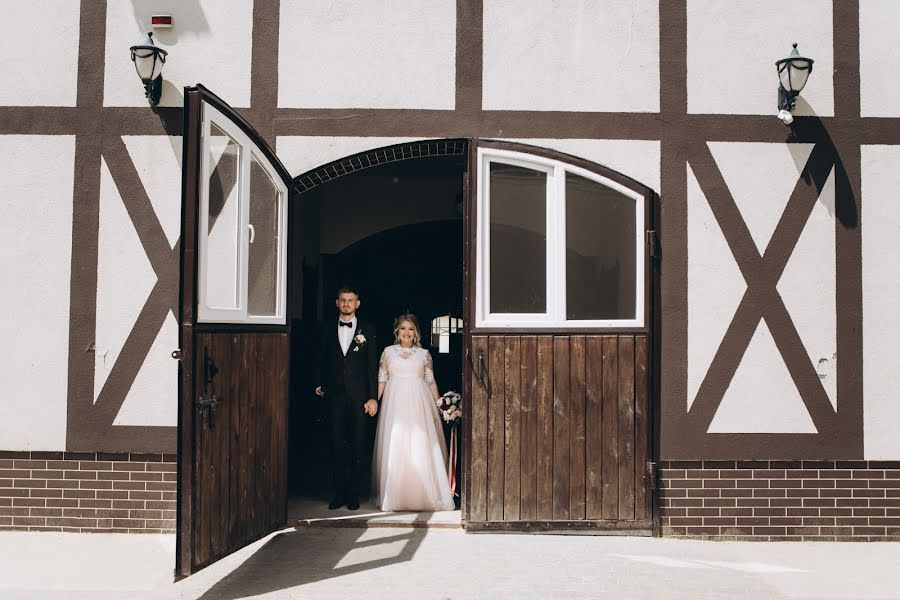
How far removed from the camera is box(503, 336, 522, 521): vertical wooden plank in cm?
538

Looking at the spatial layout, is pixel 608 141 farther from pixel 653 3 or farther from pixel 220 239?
pixel 220 239

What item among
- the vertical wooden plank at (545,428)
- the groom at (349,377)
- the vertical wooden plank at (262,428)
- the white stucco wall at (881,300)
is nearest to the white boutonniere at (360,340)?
the groom at (349,377)

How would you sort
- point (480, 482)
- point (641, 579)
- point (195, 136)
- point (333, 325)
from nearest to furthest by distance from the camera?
point (195, 136), point (641, 579), point (480, 482), point (333, 325)

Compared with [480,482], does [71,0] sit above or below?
above

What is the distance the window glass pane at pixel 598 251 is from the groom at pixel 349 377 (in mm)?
1849

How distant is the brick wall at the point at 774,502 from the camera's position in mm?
5391

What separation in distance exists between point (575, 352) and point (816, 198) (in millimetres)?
2092

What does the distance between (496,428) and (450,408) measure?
1042 millimetres

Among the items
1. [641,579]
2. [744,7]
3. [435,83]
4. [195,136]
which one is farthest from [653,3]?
[641,579]

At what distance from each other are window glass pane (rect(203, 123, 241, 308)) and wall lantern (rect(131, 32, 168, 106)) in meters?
1.11

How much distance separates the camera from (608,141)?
18.0 ft

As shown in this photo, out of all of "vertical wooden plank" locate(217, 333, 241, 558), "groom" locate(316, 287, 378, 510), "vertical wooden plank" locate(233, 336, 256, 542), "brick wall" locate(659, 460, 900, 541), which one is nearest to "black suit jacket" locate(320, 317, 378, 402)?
"groom" locate(316, 287, 378, 510)

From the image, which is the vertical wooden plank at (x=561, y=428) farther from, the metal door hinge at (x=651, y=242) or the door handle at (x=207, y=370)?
the door handle at (x=207, y=370)

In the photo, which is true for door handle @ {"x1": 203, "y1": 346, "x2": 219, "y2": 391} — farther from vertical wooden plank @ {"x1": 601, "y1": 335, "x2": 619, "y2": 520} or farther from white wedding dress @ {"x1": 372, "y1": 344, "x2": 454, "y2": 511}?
vertical wooden plank @ {"x1": 601, "y1": 335, "x2": 619, "y2": 520}
